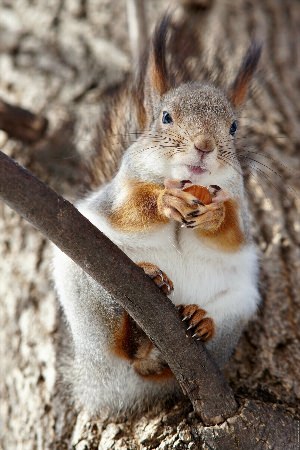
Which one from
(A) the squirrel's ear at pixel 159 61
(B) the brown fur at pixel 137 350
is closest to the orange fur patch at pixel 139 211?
(B) the brown fur at pixel 137 350

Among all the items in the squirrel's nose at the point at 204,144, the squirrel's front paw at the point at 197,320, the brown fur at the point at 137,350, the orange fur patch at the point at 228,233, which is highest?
the squirrel's nose at the point at 204,144

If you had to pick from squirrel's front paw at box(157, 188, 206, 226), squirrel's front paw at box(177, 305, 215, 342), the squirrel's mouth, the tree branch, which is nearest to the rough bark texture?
the tree branch

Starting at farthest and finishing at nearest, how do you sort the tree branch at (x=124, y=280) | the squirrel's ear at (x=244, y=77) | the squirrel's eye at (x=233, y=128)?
the squirrel's ear at (x=244, y=77), the squirrel's eye at (x=233, y=128), the tree branch at (x=124, y=280)

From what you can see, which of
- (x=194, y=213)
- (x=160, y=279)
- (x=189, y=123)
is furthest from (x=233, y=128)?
(x=160, y=279)

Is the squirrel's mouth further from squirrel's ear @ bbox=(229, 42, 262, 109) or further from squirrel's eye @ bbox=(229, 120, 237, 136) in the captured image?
squirrel's ear @ bbox=(229, 42, 262, 109)

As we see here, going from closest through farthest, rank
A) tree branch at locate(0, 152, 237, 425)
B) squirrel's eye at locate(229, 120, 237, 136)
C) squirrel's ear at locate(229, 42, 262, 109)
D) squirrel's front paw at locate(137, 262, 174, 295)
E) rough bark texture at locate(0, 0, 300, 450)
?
tree branch at locate(0, 152, 237, 425) < squirrel's front paw at locate(137, 262, 174, 295) < rough bark texture at locate(0, 0, 300, 450) < squirrel's eye at locate(229, 120, 237, 136) < squirrel's ear at locate(229, 42, 262, 109)

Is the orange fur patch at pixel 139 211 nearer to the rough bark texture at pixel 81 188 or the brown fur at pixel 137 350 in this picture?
the brown fur at pixel 137 350

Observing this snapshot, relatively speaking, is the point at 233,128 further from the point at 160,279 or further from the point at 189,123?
the point at 160,279
